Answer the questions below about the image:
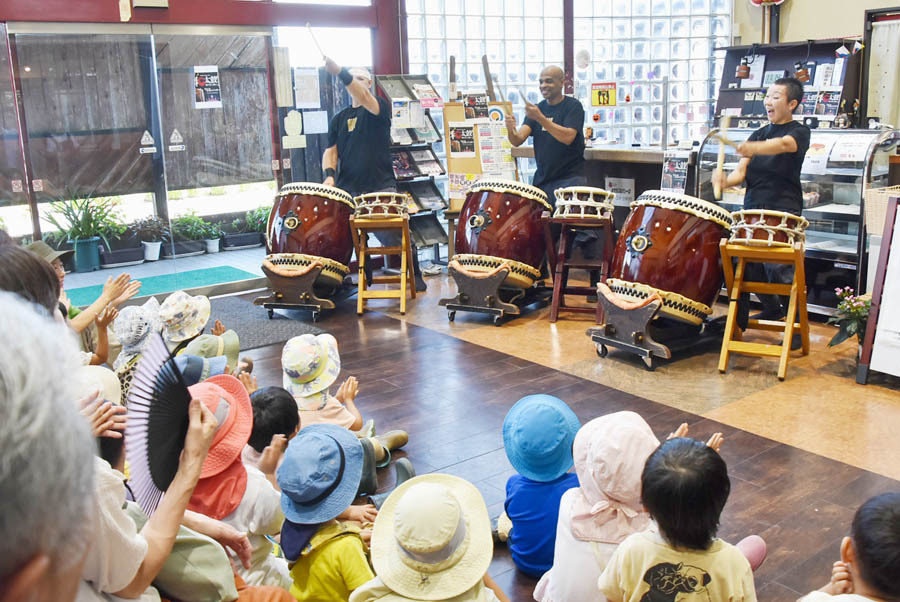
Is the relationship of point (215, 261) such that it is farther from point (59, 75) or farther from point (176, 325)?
point (176, 325)

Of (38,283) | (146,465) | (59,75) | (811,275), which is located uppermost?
(59,75)

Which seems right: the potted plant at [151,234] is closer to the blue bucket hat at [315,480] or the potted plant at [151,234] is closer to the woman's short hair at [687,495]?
the blue bucket hat at [315,480]

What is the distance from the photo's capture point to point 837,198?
17.4ft

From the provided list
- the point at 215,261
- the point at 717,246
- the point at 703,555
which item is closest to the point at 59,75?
the point at 215,261

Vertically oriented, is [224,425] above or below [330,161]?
below

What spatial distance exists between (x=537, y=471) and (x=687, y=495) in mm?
788

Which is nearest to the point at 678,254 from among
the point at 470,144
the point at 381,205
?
the point at 381,205

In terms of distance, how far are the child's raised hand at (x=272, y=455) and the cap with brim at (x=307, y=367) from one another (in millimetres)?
527

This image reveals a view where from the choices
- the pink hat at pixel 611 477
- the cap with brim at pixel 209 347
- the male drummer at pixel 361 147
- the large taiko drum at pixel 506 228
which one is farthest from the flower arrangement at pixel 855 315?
the male drummer at pixel 361 147

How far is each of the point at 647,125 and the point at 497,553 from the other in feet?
23.6

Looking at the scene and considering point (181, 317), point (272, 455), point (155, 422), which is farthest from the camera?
point (181, 317)

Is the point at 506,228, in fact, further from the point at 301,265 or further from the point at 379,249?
the point at 301,265

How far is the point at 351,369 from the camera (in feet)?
16.0

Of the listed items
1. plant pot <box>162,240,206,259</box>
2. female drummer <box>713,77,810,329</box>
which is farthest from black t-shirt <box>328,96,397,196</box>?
female drummer <box>713,77,810,329</box>
